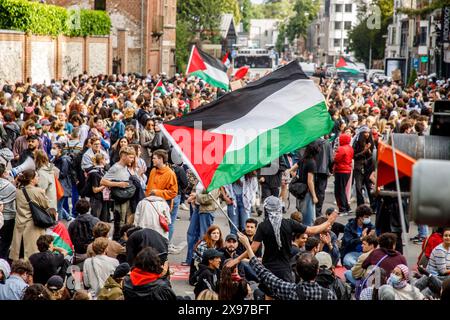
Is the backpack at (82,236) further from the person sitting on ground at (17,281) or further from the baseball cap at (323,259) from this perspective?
the baseball cap at (323,259)

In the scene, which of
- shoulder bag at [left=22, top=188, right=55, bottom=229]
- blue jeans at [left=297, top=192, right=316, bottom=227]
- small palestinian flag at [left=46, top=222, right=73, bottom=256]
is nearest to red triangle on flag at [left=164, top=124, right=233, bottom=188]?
small palestinian flag at [left=46, top=222, right=73, bottom=256]

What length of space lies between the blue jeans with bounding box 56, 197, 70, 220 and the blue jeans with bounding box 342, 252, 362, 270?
590cm

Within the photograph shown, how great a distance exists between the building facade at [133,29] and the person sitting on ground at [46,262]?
47956mm

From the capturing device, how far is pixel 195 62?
28.0m

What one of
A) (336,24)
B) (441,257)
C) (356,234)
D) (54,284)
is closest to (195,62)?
(356,234)

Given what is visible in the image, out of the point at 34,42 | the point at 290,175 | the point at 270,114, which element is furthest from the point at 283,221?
the point at 34,42

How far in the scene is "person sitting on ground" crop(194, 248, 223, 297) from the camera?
996 centimetres

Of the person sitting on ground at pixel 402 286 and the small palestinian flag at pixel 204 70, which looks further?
the small palestinian flag at pixel 204 70

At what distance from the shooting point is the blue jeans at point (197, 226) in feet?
45.0

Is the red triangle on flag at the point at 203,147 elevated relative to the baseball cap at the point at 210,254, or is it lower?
elevated

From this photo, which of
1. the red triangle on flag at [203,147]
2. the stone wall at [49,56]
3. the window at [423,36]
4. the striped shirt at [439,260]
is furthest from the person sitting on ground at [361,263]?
the window at [423,36]

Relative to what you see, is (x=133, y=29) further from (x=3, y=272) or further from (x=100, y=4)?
(x=3, y=272)
